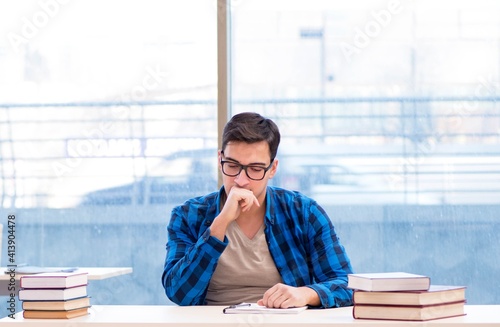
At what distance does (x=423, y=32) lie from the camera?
4215mm

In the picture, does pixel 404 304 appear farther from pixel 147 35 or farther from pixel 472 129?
pixel 147 35

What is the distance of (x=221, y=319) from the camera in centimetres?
220

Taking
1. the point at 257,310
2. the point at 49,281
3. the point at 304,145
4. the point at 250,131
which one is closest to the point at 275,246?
the point at 250,131

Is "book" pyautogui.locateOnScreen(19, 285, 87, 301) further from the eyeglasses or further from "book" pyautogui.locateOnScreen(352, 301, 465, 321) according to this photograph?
"book" pyautogui.locateOnScreen(352, 301, 465, 321)

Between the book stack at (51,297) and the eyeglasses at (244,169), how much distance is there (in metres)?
0.67

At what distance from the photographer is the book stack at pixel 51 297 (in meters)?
2.31

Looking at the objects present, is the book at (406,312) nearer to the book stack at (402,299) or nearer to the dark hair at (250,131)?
the book stack at (402,299)

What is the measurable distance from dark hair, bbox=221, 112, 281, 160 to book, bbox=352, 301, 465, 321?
0.81m

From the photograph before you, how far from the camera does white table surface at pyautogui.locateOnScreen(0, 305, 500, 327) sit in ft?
6.94

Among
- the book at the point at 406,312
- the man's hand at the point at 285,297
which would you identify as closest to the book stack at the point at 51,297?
the man's hand at the point at 285,297

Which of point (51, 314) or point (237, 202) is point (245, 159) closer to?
point (237, 202)

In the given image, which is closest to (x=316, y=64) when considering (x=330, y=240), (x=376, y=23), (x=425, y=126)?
(x=376, y=23)

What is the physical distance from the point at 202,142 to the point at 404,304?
2.34 metres

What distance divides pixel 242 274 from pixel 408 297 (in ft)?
2.65
